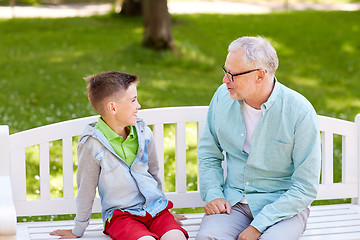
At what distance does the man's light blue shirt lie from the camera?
326 centimetres

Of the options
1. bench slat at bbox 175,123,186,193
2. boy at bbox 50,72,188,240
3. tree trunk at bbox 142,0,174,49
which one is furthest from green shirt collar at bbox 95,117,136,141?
tree trunk at bbox 142,0,174,49

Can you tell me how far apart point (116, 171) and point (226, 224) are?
25.4 inches

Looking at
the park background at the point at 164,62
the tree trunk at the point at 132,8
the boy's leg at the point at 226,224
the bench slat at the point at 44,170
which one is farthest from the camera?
the tree trunk at the point at 132,8

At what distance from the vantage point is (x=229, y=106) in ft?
11.4

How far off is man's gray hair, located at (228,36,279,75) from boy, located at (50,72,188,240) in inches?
23.5

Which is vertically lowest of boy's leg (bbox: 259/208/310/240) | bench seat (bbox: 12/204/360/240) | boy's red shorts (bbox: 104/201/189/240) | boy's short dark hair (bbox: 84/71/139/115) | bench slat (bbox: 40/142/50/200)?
bench seat (bbox: 12/204/360/240)

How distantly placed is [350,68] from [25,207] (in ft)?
26.7

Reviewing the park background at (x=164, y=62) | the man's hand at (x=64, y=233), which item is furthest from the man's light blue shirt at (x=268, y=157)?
the park background at (x=164, y=62)

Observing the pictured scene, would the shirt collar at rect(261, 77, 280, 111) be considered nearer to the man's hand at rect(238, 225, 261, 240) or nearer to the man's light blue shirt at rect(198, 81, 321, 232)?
the man's light blue shirt at rect(198, 81, 321, 232)

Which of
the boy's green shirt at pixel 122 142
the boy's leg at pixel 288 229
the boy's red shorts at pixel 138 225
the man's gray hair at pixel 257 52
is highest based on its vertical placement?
the man's gray hair at pixel 257 52

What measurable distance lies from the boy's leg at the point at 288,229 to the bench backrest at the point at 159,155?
2.26 feet

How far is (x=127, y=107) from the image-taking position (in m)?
3.27

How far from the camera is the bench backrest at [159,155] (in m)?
3.54

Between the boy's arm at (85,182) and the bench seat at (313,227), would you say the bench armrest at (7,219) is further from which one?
the bench seat at (313,227)
